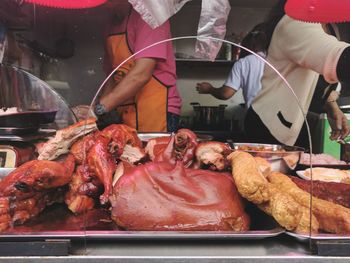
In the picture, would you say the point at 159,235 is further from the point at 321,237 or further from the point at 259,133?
the point at 259,133

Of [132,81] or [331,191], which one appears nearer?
[331,191]

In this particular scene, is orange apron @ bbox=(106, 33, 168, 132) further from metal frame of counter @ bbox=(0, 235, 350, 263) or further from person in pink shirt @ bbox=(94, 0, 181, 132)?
metal frame of counter @ bbox=(0, 235, 350, 263)

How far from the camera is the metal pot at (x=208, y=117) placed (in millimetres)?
4465

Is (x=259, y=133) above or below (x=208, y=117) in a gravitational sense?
below

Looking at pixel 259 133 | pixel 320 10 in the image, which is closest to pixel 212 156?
pixel 320 10

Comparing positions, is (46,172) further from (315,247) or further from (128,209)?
(315,247)

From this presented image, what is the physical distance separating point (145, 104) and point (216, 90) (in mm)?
1709

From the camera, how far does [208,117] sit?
451 centimetres

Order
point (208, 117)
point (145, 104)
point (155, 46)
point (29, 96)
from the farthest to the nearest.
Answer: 1. point (208, 117)
2. point (145, 104)
3. point (29, 96)
4. point (155, 46)

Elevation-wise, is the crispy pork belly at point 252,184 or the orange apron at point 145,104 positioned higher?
the orange apron at point 145,104

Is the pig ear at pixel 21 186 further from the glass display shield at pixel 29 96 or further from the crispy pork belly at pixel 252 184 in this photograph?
the glass display shield at pixel 29 96

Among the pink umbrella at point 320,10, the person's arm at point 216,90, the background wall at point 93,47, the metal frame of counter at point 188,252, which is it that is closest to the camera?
the metal frame of counter at point 188,252

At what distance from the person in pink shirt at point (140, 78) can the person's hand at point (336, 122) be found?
4.96ft

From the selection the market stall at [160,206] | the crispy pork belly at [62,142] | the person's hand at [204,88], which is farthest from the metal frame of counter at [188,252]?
the person's hand at [204,88]
